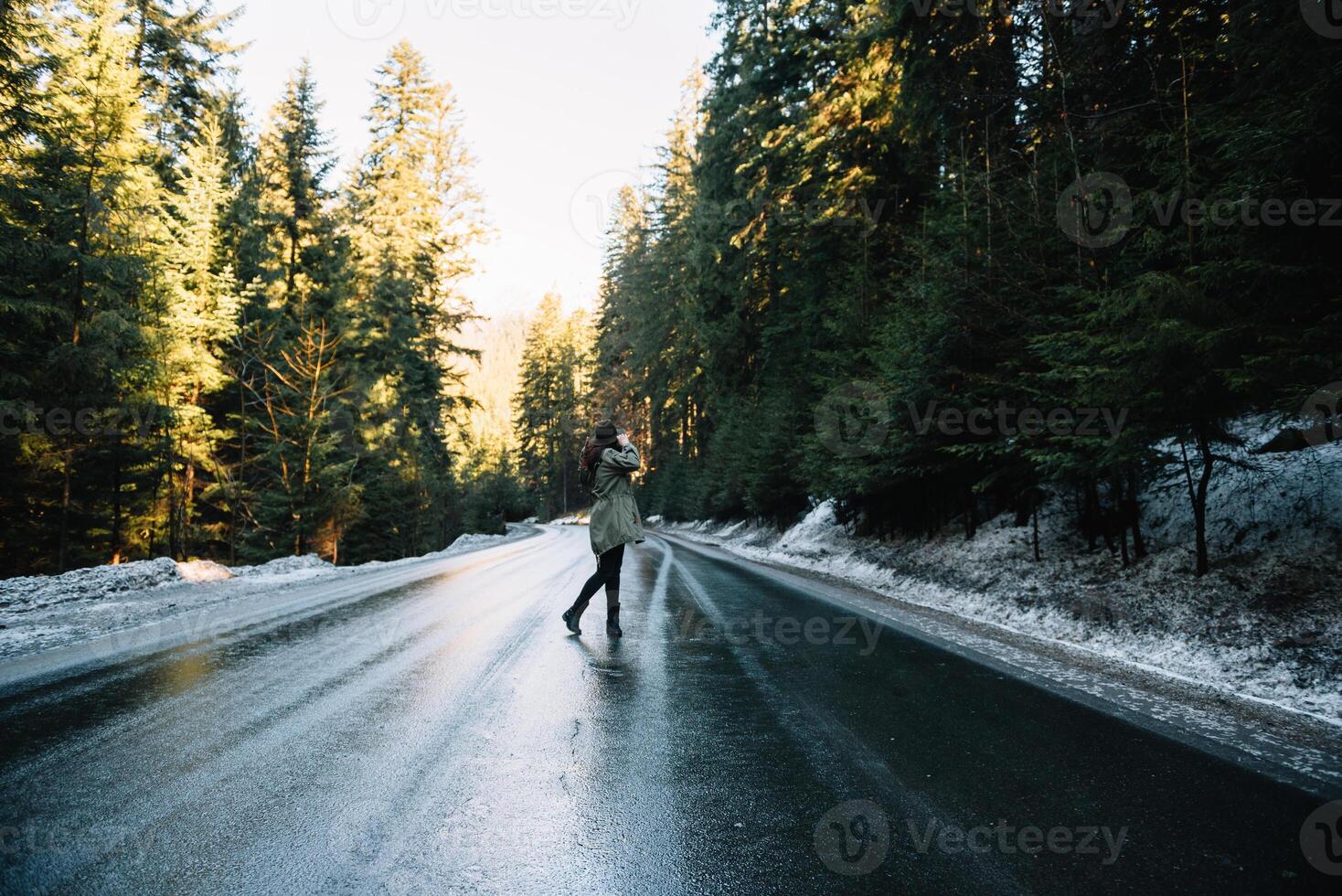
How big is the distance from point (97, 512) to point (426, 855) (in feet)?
68.4

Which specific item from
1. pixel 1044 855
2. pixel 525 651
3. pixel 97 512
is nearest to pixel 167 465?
pixel 97 512

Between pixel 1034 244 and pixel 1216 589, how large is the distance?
5.43 meters

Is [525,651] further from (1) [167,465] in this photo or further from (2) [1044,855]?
(1) [167,465]

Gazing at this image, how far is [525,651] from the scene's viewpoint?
607 centimetres

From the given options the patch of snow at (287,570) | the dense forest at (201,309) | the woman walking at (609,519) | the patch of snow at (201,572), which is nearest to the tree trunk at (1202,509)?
the woman walking at (609,519)

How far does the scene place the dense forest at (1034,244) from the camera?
17.3 feet

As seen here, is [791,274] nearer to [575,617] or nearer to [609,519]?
[609,519]

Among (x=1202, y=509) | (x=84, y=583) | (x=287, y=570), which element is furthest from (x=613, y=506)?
(x=287, y=570)

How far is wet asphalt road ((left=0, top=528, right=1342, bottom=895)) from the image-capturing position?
2.41m

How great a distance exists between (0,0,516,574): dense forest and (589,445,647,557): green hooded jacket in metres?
13.5

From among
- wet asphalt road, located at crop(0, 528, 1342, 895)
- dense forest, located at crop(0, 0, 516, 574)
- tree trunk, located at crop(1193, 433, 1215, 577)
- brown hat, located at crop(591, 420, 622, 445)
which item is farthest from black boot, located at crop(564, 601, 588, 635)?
dense forest, located at crop(0, 0, 516, 574)

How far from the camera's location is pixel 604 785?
3.18 m

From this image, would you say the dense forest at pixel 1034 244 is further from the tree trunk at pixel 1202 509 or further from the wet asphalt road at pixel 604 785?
the wet asphalt road at pixel 604 785

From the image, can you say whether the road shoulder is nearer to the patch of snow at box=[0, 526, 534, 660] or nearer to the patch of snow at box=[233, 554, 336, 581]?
the patch of snow at box=[0, 526, 534, 660]
